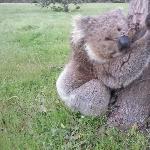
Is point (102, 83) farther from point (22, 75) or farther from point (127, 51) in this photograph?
point (22, 75)

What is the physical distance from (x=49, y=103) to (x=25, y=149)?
5.31 ft

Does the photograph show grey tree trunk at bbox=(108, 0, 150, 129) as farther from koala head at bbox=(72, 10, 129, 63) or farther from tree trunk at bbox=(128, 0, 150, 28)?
koala head at bbox=(72, 10, 129, 63)

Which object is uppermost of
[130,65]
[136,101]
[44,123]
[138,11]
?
[138,11]

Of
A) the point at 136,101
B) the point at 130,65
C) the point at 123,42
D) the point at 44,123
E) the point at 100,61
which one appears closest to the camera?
the point at 123,42

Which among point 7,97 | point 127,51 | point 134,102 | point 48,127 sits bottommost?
point 7,97

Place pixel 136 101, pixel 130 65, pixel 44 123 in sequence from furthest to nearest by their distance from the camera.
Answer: pixel 44 123 < pixel 136 101 < pixel 130 65

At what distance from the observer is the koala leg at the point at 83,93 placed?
18.7 feet

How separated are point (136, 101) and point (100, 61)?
26.6 inches

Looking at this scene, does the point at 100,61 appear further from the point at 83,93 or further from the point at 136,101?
the point at 136,101

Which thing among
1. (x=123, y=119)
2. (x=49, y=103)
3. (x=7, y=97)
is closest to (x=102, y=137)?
(x=123, y=119)

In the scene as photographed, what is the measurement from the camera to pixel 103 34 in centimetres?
554

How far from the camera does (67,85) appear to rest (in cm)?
605

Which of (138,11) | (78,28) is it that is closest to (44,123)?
(78,28)

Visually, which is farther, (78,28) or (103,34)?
(78,28)
